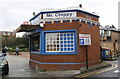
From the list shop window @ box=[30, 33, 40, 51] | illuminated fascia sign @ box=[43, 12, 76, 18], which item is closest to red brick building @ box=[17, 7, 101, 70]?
illuminated fascia sign @ box=[43, 12, 76, 18]

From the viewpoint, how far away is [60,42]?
11.5 metres

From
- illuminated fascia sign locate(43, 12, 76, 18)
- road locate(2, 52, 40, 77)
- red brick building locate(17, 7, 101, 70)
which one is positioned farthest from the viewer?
illuminated fascia sign locate(43, 12, 76, 18)

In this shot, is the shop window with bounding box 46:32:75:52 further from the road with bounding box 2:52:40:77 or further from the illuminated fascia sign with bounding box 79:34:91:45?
the road with bounding box 2:52:40:77

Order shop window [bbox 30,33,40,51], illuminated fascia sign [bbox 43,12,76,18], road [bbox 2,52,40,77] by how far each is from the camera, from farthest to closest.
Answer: shop window [bbox 30,33,40,51]
illuminated fascia sign [bbox 43,12,76,18]
road [bbox 2,52,40,77]

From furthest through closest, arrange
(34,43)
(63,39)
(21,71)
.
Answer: (34,43) < (63,39) < (21,71)

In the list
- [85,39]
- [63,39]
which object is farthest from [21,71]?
[85,39]

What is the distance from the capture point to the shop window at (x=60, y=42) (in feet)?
37.3

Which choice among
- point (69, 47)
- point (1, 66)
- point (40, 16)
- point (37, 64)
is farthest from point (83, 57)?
point (1, 66)

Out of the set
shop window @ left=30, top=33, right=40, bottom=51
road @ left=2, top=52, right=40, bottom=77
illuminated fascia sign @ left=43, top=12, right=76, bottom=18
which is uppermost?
illuminated fascia sign @ left=43, top=12, right=76, bottom=18

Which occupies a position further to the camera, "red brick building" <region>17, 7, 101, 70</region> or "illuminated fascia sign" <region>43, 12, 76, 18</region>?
"illuminated fascia sign" <region>43, 12, 76, 18</region>

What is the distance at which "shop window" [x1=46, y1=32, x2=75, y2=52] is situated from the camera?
37.3ft

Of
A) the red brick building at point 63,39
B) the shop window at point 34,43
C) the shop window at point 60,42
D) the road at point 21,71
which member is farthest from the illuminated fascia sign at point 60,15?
the road at point 21,71

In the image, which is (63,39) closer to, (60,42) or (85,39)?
(60,42)

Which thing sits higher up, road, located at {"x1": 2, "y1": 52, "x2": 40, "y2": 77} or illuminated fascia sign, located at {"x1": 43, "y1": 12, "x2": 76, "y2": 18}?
illuminated fascia sign, located at {"x1": 43, "y1": 12, "x2": 76, "y2": 18}
